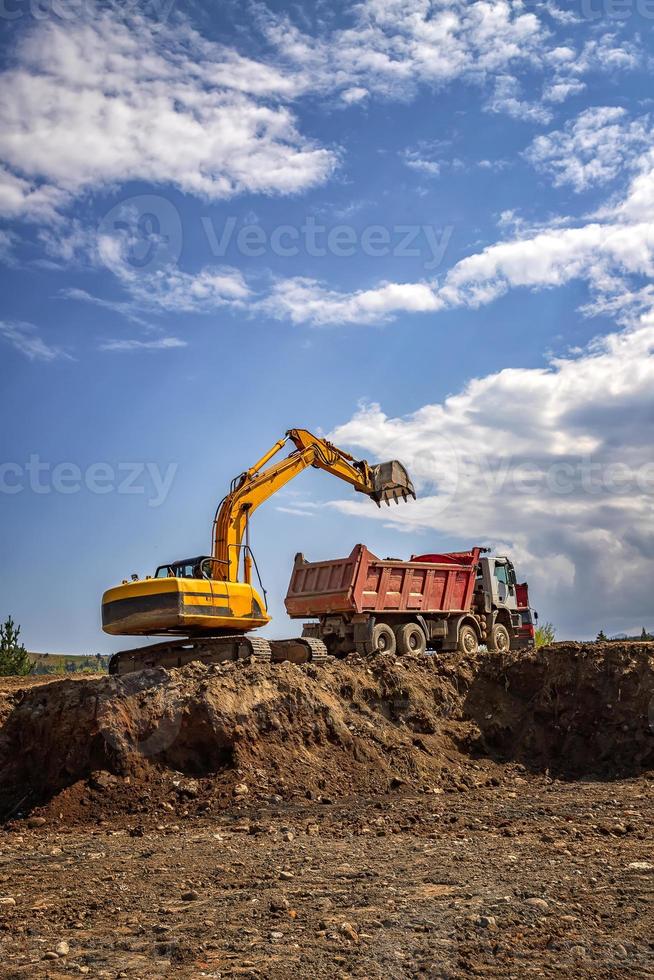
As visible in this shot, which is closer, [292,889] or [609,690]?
[292,889]

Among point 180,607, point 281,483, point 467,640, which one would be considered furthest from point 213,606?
point 467,640

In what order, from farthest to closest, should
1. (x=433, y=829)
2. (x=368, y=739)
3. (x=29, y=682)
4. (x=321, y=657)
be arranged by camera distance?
(x=29, y=682), (x=321, y=657), (x=368, y=739), (x=433, y=829)

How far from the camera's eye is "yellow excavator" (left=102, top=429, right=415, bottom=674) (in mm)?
16562

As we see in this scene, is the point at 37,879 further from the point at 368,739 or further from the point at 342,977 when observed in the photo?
the point at 368,739

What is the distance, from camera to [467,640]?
74.7ft

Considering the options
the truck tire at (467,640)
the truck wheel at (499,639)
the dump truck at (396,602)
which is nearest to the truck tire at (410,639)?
the dump truck at (396,602)

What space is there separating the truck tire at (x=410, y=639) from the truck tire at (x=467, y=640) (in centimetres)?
137

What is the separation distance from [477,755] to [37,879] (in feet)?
28.8

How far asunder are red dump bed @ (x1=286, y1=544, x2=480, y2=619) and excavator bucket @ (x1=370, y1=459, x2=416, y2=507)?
193 cm

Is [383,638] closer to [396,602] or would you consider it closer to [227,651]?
[396,602]

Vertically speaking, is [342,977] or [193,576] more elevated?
[193,576]

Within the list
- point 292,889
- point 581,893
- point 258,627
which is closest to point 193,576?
point 258,627

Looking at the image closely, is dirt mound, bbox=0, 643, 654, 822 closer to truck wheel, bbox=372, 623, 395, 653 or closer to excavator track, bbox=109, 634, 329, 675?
excavator track, bbox=109, 634, 329, 675

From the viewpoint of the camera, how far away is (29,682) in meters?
21.2
